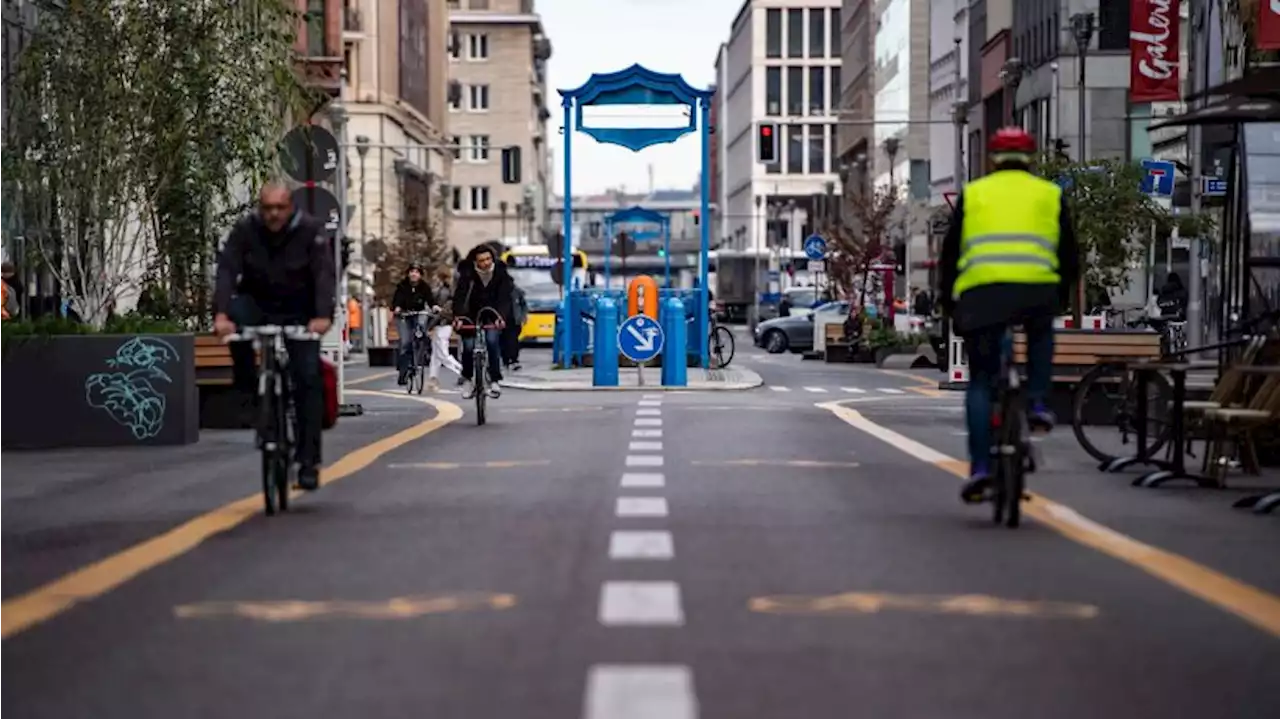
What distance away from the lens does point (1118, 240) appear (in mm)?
47344

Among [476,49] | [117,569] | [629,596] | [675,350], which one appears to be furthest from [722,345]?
[476,49]

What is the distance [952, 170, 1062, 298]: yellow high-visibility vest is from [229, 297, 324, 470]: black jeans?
3325 millimetres

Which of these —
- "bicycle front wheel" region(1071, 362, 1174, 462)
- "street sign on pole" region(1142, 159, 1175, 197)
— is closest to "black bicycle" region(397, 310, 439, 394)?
"street sign on pole" region(1142, 159, 1175, 197)

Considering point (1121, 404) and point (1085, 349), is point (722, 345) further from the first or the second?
point (1121, 404)

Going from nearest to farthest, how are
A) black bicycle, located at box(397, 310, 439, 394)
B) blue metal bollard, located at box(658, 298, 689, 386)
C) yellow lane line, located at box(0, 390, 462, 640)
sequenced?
yellow lane line, located at box(0, 390, 462, 640), black bicycle, located at box(397, 310, 439, 394), blue metal bollard, located at box(658, 298, 689, 386)

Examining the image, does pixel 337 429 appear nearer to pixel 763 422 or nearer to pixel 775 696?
pixel 763 422

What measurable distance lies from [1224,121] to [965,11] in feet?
270

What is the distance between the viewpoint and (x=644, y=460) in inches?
735

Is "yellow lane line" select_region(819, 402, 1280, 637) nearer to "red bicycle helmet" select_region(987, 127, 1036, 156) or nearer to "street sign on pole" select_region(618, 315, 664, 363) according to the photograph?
"red bicycle helmet" select_region(987, 127, 1036, 156)

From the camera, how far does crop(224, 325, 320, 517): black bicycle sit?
14266mm

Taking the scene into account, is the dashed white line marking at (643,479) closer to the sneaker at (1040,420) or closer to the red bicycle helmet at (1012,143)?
the sneaker at (1040,420)

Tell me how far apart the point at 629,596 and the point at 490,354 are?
1702cm

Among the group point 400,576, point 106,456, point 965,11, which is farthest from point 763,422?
point 965,11

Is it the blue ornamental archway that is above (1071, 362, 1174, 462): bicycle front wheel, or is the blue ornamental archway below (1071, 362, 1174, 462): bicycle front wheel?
above
